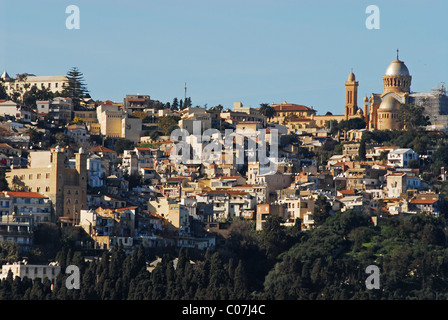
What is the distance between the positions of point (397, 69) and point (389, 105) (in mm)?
7640

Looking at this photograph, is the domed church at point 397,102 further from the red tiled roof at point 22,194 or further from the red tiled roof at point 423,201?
the red tiled roof at point 22,194

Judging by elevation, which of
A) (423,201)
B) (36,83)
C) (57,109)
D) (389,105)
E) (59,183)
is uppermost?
(36,83)

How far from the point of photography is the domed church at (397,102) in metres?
119

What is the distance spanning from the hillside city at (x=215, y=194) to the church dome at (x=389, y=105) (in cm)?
12

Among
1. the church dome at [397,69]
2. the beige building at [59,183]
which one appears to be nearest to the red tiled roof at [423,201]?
the beige building at [59,183]

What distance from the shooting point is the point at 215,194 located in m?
96.1

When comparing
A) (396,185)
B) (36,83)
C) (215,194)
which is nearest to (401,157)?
(396,185)

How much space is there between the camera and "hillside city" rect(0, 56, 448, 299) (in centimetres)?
8344

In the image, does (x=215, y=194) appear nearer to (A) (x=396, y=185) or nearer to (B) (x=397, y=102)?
(A) (x=396, y=185)

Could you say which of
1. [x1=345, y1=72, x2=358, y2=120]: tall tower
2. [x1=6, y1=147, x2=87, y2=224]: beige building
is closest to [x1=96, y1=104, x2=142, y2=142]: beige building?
[x1=345, y1=72, x2=358, y2=120]: tall tower

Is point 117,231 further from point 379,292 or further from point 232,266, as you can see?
point 379,292

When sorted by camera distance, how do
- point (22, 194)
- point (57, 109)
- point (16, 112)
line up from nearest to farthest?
point (22, 194) < point (16, 112) < point (57, 109)

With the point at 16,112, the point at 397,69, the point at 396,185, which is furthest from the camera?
the point at 397,69
